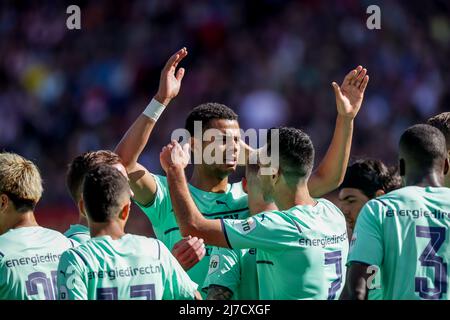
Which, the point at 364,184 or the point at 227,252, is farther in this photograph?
the point at 364,184

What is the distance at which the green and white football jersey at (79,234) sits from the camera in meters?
6.05

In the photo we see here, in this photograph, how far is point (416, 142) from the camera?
538cm

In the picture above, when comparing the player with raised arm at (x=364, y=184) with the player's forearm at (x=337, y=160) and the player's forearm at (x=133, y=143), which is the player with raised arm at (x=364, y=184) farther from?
the player's forearm at (x=133, y=143)

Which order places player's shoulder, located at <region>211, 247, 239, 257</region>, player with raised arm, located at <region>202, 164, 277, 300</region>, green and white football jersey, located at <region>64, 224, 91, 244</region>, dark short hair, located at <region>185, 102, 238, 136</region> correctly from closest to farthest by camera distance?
green and white football jersey, located at <region>64, 224, 91, 244</region> < player with raised arm, located at <region>202, 164, 277, 300</region> < player's shoulder, located at <region>211, 247, 239, 257</region> < dark short hair, located at <region>185, 102, 238, 136</region>

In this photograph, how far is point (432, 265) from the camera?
5.17 meters

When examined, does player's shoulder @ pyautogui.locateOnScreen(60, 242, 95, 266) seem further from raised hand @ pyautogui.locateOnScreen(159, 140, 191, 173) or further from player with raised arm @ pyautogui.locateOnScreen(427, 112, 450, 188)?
player with raised arm @ pyautogui.locateOnScreen(427, 112, 450, 188)

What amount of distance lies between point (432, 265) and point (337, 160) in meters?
1.94

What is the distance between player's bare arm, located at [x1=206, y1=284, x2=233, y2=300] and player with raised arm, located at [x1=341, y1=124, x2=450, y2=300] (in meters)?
1.17

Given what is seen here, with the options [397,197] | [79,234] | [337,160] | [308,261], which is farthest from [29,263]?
[337,160]

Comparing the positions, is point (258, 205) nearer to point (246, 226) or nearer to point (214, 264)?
point (214, 264)

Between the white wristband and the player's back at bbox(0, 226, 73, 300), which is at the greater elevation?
the white wristband

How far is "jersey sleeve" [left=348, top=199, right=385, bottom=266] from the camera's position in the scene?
5.14m

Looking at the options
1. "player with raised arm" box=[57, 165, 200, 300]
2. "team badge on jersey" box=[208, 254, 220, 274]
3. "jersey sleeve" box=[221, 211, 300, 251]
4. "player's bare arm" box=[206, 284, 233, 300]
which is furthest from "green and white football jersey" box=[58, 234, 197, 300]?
"team badge on jersey" box=[208, 254, 220, 274]
